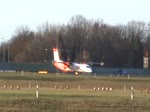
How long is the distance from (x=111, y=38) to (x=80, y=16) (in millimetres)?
22946

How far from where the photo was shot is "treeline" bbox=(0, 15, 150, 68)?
171 meters

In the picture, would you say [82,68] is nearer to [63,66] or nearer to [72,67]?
[72,67]

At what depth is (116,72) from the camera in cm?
13500

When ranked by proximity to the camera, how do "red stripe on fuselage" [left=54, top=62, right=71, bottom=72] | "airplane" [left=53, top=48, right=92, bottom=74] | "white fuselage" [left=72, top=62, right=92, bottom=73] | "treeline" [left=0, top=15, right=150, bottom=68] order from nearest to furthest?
"red stripe on fuselage" [left=54, top=62, right=71, bottom=72] → "airplane" [left=53, top=48, right=92, bottom=74] → "white fuselage" [left=72, top=62, right=92, bottom=73] → "treeline" [left=0, top=15, right=150, bottom=68]

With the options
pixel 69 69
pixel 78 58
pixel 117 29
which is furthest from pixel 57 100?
pixel 117 29

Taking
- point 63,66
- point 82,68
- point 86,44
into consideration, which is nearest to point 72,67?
point 82,68

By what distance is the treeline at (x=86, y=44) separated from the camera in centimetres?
17075

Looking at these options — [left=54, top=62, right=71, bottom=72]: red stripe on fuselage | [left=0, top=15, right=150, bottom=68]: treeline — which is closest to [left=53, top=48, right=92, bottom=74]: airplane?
[left=54, top=62, right=71, bottom=72]: red stripe on fuselage

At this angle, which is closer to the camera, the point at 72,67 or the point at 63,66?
the point at 63,66

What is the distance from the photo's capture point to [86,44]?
17825cm

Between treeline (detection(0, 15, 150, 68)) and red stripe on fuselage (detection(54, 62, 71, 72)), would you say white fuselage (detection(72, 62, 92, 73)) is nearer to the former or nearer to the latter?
red stripe on fuselage (detection(54, 62, 71, 72))

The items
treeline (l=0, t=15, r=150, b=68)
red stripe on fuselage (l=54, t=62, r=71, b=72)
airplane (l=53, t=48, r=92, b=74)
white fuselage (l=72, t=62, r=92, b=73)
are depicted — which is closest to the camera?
red stripe on fuselage (l=54, t=62, r=71, b=72)

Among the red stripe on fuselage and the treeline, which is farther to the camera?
the treeline

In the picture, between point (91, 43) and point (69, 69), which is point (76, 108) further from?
point (91, 43)
